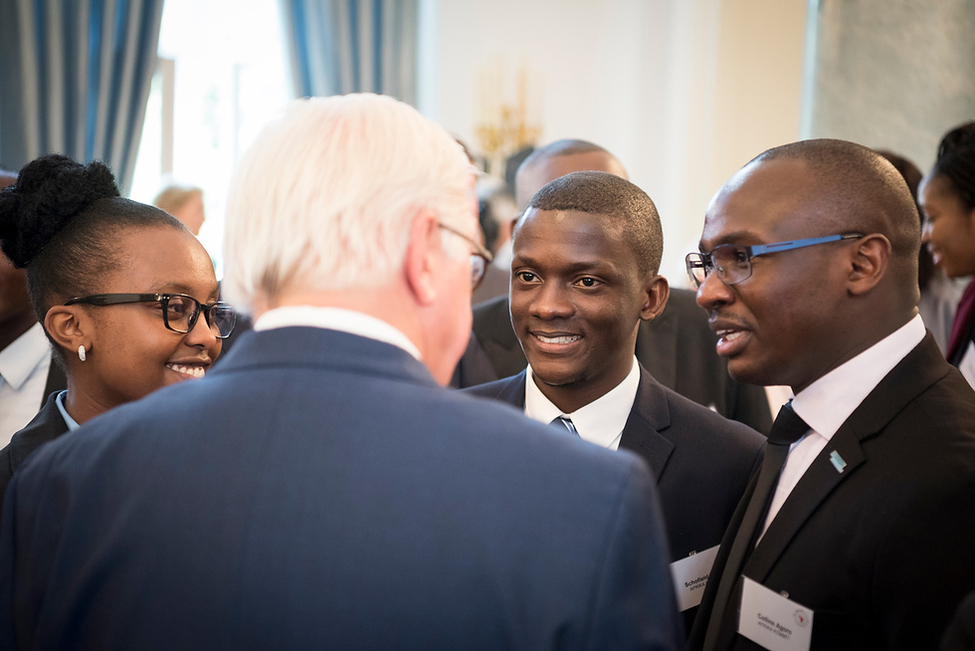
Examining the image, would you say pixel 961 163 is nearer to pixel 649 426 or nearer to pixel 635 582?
pixel 649 426

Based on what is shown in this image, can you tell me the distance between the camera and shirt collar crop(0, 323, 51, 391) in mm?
2328

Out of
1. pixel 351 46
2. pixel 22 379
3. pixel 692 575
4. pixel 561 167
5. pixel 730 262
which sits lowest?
pixel 692 575

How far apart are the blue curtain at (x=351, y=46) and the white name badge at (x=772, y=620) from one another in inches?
216

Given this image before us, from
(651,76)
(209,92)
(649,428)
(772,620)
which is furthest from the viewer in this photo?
(651,76)

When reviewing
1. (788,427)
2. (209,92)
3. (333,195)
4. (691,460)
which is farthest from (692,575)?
(209,92)

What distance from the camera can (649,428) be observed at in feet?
6.07

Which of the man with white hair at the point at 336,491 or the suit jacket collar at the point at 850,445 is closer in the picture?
the man with white hair at the point at 336,491

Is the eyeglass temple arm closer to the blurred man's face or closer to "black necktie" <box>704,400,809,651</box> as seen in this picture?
"black necktie" <box>704,400,809,651</box>

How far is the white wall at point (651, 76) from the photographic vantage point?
6656 mm

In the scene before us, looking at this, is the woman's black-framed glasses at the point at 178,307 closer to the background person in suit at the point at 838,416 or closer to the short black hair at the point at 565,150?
the background person in suit at the point at 838,416

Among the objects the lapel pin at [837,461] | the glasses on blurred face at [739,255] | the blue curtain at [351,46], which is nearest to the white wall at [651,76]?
the blue curtain at [351,46]

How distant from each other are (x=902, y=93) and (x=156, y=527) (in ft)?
23.9

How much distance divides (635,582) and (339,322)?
434mm

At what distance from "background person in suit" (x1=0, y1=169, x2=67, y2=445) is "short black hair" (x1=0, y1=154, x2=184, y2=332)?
53 centimetres
